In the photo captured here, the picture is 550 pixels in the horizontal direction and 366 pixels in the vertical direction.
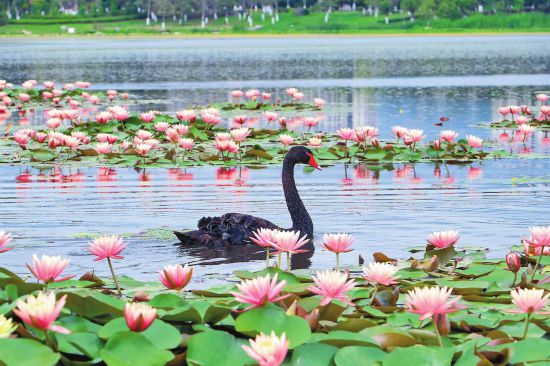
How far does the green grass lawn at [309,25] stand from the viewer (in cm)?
10725

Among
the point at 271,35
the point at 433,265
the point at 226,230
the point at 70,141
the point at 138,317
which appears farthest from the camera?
the point at 271,35

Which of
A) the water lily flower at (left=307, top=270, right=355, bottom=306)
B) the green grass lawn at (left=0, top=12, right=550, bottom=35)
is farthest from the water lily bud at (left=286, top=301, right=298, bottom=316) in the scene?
the green grass lawn at (left=0, top=12, right=550, bottom=35)

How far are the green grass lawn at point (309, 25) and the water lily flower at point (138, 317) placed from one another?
103 metres

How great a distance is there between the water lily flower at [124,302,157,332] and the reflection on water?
325 cm

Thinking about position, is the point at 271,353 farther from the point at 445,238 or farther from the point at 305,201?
the point at 305,201

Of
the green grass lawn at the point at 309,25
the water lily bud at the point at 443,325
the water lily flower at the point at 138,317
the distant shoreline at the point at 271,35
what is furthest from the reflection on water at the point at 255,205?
the green grass lawn at the point at 309,25

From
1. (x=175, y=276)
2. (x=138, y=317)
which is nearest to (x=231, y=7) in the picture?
(x=175, y=276)

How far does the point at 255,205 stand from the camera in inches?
444

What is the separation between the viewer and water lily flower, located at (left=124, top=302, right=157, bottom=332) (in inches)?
179

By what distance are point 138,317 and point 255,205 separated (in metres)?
6.73

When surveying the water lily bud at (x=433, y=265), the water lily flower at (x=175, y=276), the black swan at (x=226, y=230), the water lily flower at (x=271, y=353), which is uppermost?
the water lily flower at (x=271, y=353)

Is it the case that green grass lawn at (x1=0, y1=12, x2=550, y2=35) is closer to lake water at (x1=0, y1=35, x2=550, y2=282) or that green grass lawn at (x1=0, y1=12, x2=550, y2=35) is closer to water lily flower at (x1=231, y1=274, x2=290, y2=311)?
lake water at (x1=0, y1=35, x2=550, y2=282)

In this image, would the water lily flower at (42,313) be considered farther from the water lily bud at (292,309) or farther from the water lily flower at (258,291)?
the water lily bud at (292,309)

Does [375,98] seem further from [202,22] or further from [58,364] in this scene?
[202,22]
